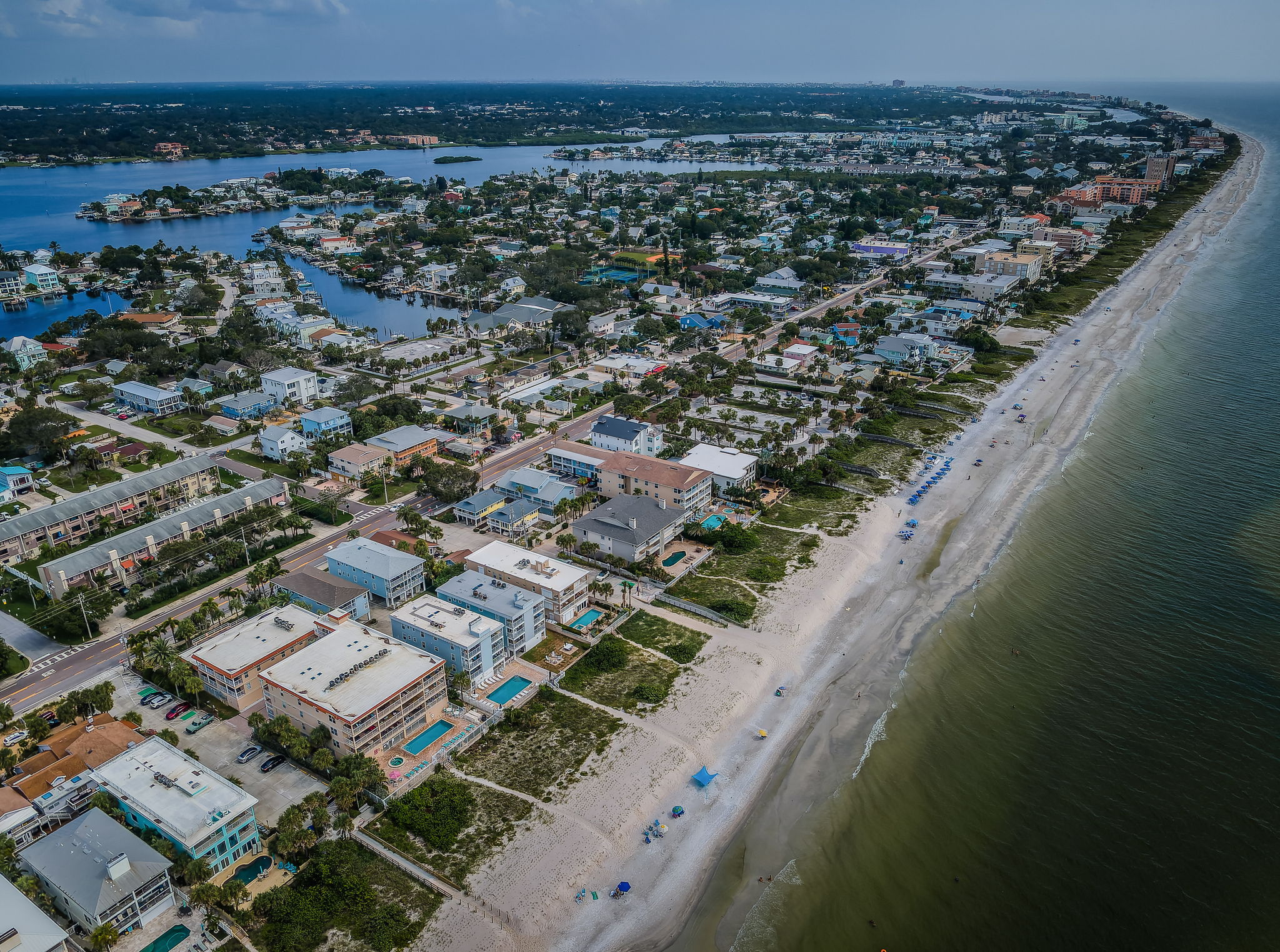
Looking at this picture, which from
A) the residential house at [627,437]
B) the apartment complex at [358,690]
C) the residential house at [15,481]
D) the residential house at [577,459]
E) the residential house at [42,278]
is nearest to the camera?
the apartment complex at [358,690]

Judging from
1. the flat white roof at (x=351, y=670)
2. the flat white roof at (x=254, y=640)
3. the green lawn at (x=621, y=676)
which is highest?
the flat white roof at (x=351, y=670)

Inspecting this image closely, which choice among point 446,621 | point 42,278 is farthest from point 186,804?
point 42,278

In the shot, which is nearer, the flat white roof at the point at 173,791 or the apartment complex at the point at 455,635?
the flat white roof at the point at 173,791

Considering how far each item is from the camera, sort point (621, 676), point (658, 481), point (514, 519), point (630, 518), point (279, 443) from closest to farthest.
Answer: point (621, 676), point (630, 518), point (514, 519), point (658, 481), point (279, 443)

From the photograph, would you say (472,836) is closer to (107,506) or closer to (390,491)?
(390,491)

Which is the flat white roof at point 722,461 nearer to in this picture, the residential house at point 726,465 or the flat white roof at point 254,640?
the residential house at point 726,465

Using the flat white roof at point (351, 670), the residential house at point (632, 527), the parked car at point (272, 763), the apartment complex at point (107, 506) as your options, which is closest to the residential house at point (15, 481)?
the apartment complex at point (107, 506)

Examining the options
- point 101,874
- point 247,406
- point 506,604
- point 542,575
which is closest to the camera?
point 101,874

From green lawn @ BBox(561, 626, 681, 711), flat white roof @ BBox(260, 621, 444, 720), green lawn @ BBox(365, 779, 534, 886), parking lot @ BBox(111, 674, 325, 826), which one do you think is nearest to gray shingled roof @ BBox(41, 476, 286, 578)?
parking lot @ BBox(111, 674, 325, 826)
